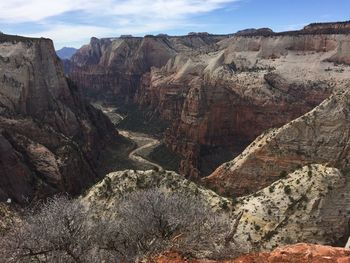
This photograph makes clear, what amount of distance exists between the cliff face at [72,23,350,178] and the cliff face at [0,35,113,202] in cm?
1825

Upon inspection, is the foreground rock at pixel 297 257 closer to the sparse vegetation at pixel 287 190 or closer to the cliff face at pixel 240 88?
the sparse vegetation at pixel 287 190

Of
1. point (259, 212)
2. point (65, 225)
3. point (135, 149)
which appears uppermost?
point (65, 225)

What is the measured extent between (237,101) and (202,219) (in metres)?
71.7

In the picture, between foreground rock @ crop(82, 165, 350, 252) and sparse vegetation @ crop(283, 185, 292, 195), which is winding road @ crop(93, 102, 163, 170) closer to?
foreground rock @ crop(82, 165, 350, 252)

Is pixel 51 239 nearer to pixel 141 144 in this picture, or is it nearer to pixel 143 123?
pixel 141 144

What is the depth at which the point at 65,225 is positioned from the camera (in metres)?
28.0

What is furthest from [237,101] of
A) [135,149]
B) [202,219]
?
[202,219]

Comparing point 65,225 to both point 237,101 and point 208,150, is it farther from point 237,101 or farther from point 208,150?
point 237,101

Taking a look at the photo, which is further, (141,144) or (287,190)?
(141,144)

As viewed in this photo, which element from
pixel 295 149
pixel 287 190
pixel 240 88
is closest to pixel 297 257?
pixel 287 190

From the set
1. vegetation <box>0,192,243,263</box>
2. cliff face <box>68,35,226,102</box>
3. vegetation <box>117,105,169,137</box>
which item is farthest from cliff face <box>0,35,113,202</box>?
cliff face <box>68,35,226,102</box>

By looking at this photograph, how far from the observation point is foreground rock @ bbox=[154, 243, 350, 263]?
74.8ft

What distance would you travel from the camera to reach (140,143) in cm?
12106

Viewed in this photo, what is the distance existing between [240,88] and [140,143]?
28.1 metres
